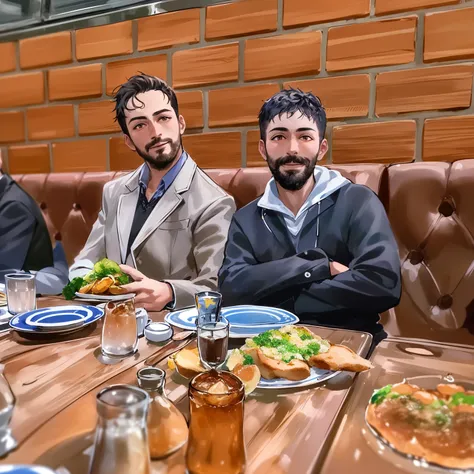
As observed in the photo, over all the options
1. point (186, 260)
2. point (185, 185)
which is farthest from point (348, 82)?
point (186, 260)

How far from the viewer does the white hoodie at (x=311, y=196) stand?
134 cm

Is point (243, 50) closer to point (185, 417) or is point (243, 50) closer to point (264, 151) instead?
point (264, 151)

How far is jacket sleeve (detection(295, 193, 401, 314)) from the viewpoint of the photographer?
123cm

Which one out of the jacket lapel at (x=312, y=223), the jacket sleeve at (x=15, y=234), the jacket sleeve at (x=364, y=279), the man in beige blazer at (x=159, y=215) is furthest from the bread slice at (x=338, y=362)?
the jacket sleeve at (x=15, y=234)

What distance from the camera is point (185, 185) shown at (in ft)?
5.01

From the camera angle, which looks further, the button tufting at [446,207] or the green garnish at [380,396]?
the button tufting at [446,207]

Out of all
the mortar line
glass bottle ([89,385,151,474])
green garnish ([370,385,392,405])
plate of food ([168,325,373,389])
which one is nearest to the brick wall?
the mortar line

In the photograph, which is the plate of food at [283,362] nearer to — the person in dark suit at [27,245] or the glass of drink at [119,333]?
the glass of drink at [119,333]

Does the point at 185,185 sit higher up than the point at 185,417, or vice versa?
the point at 185,185

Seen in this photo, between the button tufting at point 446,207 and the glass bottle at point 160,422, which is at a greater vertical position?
the button tufting at point 446,207

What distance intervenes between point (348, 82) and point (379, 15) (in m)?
0.23

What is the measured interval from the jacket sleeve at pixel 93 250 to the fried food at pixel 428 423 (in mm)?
1242

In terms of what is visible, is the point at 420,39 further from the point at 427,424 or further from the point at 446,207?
the point at 427,424

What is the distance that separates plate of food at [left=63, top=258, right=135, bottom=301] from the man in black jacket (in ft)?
0.99
